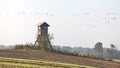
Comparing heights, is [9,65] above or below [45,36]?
below

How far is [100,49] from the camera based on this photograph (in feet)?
380

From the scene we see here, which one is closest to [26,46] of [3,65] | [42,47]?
[42,47]

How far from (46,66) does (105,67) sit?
5.80 metres

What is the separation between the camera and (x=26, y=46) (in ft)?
140

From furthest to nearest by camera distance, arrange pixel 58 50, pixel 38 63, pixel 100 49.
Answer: pixel 100 49, pixel 58 50, pixel 38 63

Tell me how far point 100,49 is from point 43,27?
234 ft

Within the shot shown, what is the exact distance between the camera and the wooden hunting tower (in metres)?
44.1

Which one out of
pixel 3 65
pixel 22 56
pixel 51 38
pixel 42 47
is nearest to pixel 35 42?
pixel 42 47

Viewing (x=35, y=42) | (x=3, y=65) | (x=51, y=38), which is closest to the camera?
(x=3, y=65)

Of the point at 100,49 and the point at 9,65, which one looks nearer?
the point at 9,65

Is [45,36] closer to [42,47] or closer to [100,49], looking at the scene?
[42,47]

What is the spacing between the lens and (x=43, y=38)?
149ft

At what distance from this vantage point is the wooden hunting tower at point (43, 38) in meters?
44.1

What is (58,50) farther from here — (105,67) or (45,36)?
(105,67)
